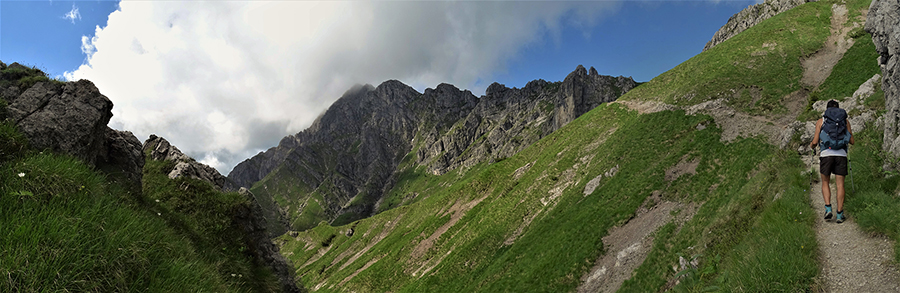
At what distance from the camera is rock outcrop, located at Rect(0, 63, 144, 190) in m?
11.4

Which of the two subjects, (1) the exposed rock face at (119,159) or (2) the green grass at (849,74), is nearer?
(1) the exposed rock face at (119,159)

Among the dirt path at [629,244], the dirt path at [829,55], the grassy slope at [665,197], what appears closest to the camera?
the grassy slope at [665,197]

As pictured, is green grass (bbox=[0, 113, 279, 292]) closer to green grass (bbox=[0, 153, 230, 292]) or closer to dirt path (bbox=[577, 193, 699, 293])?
green grass (bbox=[0, 153, 230, 292])

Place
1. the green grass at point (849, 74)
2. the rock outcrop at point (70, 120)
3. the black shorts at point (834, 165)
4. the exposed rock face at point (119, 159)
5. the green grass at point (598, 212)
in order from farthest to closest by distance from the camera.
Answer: the green grass at point (849, 74) → the exposed rock face at point (119, 159) → the green grass at point (598, 212) → the rock outcrop at point (70, 120) → the black shorts at point (834, 165)

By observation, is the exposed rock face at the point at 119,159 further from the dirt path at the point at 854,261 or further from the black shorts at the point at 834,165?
the black shorts at the point at 834,165

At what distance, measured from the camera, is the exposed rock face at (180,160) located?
22.8 meters

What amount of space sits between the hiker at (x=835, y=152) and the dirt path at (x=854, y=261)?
2.56ft

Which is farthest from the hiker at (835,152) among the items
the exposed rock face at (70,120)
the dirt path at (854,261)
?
the exposed rock face at (70,120)

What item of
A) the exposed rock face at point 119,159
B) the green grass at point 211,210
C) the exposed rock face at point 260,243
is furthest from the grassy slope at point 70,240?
the exposed rock face at point 260,243

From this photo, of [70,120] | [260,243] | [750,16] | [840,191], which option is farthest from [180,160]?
[750,16]

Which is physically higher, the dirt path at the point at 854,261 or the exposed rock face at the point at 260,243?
the exposed rock face at the point at 260,243

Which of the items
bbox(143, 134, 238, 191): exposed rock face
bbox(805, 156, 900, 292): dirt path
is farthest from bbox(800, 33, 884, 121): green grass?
bbox(143, 134, 238, 191): exposed rock face

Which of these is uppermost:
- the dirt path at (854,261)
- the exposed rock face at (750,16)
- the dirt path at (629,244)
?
the exposed rock face at (750,16)

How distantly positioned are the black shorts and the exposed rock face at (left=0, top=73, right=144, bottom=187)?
2462cm
